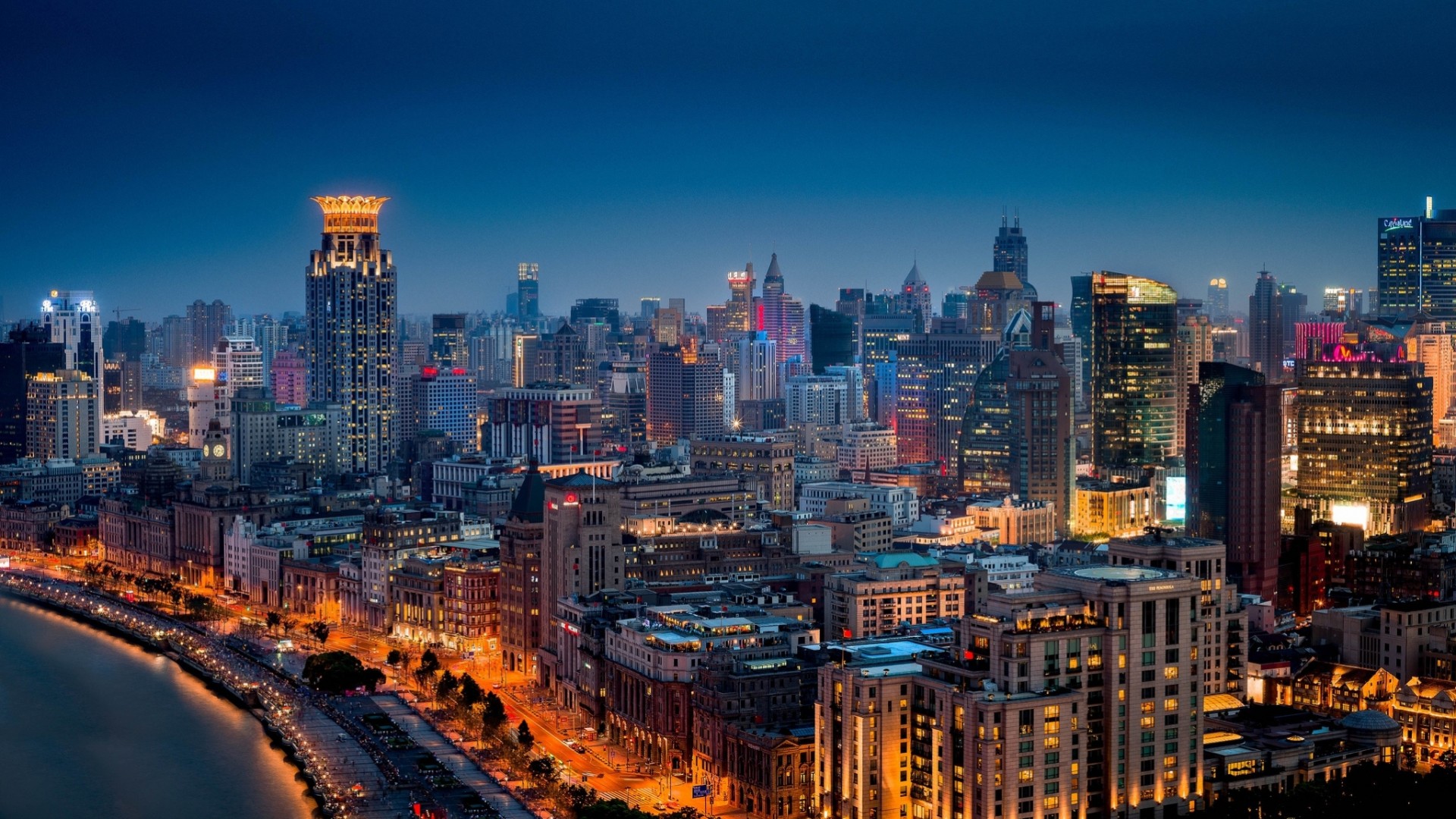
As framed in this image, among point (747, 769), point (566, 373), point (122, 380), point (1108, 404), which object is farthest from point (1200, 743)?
point (122, 380)

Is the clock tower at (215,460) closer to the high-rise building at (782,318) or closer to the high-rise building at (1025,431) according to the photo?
the high-rise building at (1025,431)

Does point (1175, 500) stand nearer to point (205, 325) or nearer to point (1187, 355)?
point (1187, 355)

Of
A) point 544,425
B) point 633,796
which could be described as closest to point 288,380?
point 544,425

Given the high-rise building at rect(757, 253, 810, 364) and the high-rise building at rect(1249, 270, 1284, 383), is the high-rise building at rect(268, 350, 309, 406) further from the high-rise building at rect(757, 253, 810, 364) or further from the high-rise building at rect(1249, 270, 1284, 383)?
the high-rise building at rect(1249, 270, 1284, 383)

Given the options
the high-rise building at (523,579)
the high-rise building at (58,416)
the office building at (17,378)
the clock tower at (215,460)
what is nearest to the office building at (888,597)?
the high-rise building at (523,579)

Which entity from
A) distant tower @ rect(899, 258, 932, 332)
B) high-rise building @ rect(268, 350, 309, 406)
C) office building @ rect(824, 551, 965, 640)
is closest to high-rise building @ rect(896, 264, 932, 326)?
distant tower @ rect(899, 258, 932, 332)
